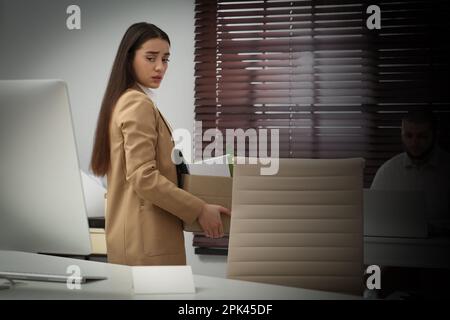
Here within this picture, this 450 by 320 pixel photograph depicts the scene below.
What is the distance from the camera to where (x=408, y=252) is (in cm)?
152

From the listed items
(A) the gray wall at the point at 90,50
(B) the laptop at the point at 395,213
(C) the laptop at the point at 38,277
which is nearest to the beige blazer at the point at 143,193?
(C) the laptop at the point at 38,277

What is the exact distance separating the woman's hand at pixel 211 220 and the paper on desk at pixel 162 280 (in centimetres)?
39

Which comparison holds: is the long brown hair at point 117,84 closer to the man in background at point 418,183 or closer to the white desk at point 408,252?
the white desk at point 408,252

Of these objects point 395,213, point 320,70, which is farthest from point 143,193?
point 320,70

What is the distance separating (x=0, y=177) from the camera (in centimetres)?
87

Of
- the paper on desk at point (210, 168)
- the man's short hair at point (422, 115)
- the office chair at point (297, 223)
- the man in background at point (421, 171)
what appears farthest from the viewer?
the man's short hair at point (422, 115)

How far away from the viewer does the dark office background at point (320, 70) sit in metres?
2.82

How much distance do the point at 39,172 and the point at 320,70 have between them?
2.20m

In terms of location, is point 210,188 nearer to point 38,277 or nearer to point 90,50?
point 38,277

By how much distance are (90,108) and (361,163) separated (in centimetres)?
201
